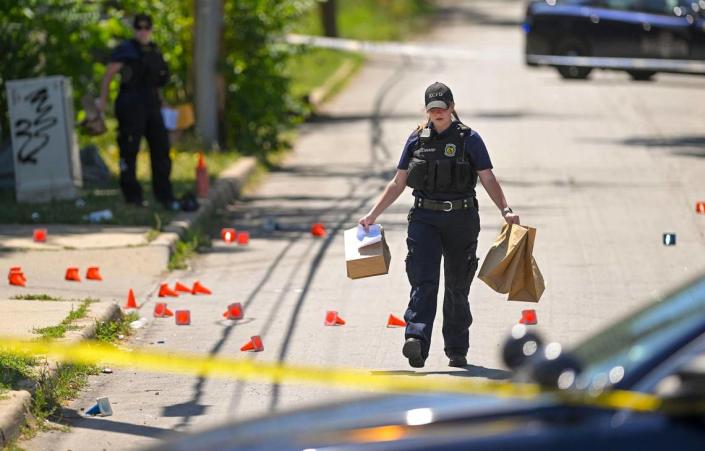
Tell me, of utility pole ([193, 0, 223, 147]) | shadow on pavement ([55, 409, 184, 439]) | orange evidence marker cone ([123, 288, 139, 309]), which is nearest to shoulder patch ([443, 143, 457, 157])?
shadow on pavement ([55, 409, 184, 439])

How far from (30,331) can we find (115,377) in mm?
798

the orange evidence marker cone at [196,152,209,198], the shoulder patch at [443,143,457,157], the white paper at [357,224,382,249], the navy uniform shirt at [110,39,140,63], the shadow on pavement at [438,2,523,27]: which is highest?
the navy uniform shirt at [110,39,140,63]

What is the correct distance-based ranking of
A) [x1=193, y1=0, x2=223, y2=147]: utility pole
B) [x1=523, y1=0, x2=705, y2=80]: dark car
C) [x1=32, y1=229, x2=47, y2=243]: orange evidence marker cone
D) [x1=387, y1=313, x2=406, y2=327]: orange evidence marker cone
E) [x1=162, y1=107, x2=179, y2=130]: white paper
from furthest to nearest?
[x1=523, y1=0, x2=705, y2=80]: dark car, [x1=193, y1=0, x2=223, y2=147]: utility pole, [x1=162, y1=107, x2=179, y2=130]: white paper, [x1=32, y1=229, x2=47, y2=243]: orange evidence marker cone, [x1=387, y1=313, x2=406, y2=327]: orange evidence marker cone

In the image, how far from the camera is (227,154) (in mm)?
18234

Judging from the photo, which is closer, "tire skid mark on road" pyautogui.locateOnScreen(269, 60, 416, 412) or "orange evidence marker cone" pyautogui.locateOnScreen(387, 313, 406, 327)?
"tire skid mark on road" pyautogui.locateOnScreen(269, 60, 416, 412)

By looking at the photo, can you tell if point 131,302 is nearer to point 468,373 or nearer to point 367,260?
point 367,260

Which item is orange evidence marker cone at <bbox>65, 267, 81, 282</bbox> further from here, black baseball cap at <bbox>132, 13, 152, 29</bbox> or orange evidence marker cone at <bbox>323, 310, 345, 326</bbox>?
black baseball cap at <bbox>132, 13, 152, 29</bbox>

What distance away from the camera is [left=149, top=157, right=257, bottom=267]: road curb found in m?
12.5

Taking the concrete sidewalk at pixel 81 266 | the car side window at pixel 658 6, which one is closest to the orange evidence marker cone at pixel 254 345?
the concrete sidewalk at pixel 81 266

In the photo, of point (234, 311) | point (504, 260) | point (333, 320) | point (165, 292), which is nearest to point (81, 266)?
point (165, 292)

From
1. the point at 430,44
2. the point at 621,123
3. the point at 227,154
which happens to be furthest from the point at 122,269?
the point at 430,44

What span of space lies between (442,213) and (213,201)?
662cm

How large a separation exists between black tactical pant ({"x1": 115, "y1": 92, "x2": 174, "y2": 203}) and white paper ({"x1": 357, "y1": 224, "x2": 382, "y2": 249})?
5317 millimetres

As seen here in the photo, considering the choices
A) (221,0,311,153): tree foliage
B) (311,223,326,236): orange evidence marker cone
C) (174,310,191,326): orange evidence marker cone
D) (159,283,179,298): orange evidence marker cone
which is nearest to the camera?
(174,310,191,326): orange evidence marker cone
